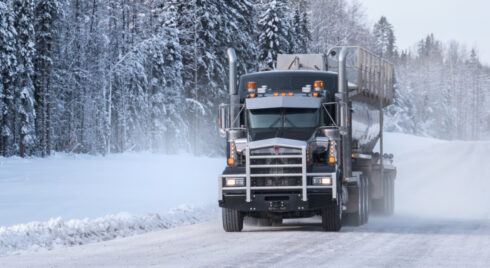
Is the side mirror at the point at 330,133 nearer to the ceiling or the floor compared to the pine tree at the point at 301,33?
nearer to the floor

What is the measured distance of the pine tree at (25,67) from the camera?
133ft

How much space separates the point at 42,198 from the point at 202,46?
3133 cm

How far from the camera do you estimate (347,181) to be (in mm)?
15852

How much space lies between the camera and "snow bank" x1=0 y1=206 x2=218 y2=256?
41.6 feet

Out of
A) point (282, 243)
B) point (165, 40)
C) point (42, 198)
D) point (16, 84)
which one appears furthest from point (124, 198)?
point (165, 40)

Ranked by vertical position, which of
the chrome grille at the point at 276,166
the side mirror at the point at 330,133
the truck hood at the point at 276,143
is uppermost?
the side mirror at the point at 330,133

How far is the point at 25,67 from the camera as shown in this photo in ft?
135

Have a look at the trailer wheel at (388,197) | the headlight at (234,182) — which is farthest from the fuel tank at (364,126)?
the headlight at (234,182)

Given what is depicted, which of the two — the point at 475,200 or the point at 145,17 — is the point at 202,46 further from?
the point at 475,200

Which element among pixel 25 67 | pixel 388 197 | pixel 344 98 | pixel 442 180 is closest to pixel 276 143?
pixel 344 98

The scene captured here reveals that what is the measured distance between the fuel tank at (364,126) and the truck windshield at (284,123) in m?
2.60

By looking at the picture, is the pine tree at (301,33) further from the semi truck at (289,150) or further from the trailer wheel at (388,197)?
the semi truck at (289,150)

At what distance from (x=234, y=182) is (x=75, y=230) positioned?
3.10m

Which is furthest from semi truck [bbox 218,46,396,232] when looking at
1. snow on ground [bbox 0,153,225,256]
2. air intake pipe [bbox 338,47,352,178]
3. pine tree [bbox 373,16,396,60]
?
pine tree [bbox 373,16,396,60]
